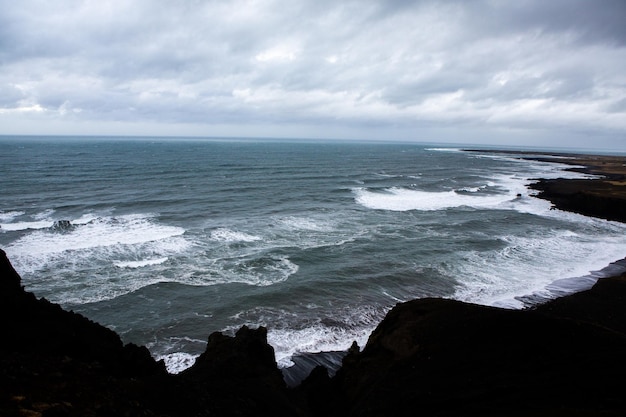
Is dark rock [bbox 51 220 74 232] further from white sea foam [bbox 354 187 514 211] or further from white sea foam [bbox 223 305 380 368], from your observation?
white sea foam [bbox 354 187 514 211]

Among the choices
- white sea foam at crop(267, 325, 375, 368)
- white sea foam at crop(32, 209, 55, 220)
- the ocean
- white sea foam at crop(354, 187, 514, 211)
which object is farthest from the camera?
white sea foam at crop(354, 187, 514, 211)

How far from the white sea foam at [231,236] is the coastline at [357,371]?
20917 millimetres

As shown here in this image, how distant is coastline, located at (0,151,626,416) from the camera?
8805mm

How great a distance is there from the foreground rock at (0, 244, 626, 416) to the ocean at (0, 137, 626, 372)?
14.6 feet

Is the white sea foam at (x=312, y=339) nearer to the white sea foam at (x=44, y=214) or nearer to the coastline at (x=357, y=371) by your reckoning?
the coastline at (x=357, y=371)

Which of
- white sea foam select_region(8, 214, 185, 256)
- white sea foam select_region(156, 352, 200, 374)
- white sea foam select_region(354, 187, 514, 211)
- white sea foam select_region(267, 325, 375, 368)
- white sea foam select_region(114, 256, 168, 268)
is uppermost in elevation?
white sea foam select_region(354, 187, 514, 211)

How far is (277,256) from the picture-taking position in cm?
3127

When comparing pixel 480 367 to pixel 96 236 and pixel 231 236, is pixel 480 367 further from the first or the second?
pixel 96 236

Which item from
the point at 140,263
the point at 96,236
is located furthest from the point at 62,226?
the point at 140,263

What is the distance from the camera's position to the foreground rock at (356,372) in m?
8.77

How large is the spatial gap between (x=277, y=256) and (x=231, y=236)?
23.7ft

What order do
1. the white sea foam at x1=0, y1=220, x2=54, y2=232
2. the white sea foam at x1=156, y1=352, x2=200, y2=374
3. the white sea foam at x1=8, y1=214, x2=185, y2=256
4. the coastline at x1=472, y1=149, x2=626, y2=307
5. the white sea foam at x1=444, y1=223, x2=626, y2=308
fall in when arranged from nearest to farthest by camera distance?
the white sea foam at x1=156, y1=352, x2=200, y2=374 → the coastline at x1=472, y1=149, x2=626, y2=307 → the white sea foam at x1=444, y1=223, x2=626, y2=308 → the white sea foam at x1=8, y1=214, x2=185, y2=256 → the white sea foam at x1=0, y1=220, x2=54, y2=232

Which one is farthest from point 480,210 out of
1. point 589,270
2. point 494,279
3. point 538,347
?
point 538,347

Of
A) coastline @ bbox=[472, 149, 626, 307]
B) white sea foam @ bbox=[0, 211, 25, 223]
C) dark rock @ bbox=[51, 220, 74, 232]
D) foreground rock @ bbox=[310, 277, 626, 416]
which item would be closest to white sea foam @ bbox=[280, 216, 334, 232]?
coastline @ bbox=[472, 149, 626, 307]
